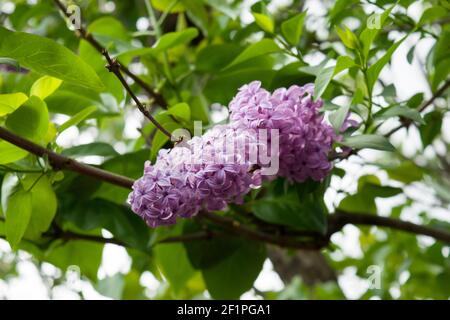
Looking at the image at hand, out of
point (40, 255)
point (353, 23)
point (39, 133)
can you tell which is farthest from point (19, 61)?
point (353, 23)

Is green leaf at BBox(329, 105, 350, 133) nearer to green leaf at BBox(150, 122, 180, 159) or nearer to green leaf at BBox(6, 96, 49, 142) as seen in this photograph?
green leaf at BBox(150, 122, 180, 159)

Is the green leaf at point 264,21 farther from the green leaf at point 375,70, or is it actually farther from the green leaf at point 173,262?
the green leaf at point 173,262

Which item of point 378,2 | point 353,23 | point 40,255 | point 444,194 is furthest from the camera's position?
point 444,194

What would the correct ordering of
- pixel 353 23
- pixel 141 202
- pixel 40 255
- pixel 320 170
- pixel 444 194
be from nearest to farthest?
pixel 141 202 < pixel 320 170 < pixel 40 255 < pixel 353 23 < pixel 444 194

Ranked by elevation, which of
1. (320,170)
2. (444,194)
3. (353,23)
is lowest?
(320,170)

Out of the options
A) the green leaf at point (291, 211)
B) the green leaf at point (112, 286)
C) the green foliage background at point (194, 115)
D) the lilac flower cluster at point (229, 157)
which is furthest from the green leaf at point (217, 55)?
the green leaf at point (112, 286)

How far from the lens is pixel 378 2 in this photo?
0.93m

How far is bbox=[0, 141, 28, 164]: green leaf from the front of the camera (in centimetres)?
75

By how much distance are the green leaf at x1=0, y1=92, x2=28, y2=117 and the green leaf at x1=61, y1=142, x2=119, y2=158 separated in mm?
140

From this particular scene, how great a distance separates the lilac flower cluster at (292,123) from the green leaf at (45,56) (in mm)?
153

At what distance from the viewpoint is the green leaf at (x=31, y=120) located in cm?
75

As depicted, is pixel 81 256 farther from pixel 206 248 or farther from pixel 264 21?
pixel 264 21
